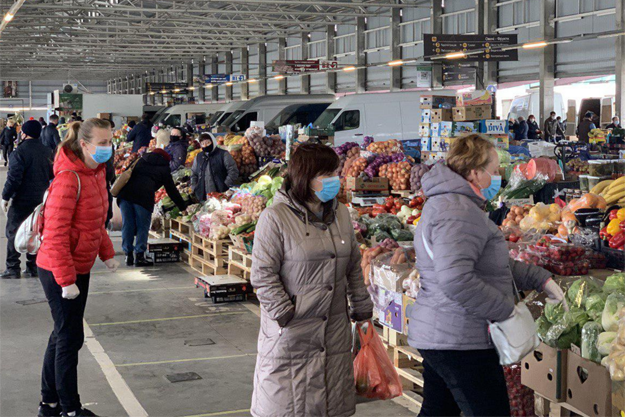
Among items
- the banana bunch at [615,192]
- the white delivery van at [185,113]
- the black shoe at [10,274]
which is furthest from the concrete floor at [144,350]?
the white delivery van at [185,113]

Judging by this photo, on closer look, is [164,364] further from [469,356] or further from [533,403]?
[469,356]

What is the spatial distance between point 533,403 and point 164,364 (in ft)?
9.03

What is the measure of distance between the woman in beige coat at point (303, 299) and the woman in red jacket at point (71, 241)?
127cm

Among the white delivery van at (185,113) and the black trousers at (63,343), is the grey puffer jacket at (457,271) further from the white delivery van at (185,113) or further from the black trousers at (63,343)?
the white delivery van at (185,113)

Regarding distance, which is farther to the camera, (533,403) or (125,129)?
(125,129)

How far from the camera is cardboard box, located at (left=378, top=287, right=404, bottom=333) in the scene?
491 centimetres

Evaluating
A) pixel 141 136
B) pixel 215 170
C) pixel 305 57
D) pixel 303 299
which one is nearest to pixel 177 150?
pixel 215 170

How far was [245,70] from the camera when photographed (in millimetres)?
40562

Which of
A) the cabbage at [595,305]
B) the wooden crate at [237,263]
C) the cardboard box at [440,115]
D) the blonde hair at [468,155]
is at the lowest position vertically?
the wooden crate at [237,263]

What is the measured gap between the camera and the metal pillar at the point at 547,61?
2070cm

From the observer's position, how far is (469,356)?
9.62 ft

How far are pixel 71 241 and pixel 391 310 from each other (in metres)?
1.99

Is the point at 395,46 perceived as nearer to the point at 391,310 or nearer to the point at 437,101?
the point at 437,101

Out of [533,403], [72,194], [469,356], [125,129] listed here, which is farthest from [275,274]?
[125,129]
